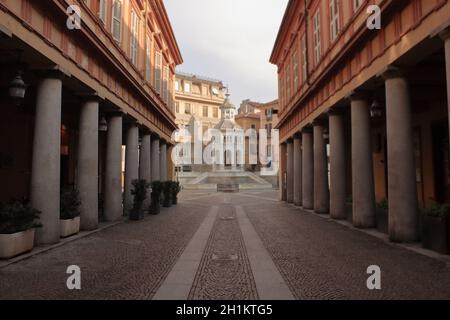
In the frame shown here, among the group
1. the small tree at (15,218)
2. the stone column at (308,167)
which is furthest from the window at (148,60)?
the small tree at (15,218)

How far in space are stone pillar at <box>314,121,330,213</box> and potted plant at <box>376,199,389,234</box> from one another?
16.6 ft

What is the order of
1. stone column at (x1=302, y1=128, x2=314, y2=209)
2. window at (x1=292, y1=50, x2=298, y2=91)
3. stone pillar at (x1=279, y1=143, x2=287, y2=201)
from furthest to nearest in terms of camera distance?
stone pillar at (x1=279, y1=143, x2=287, y2=201) < window at (x1=292, y1=50, x2=298, y2=91) < stone column at (x1=302, y1=128, x2=314, y2=209)

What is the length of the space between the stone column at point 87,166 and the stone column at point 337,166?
8871mm

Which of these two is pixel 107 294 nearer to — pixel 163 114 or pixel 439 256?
pixel 439 256

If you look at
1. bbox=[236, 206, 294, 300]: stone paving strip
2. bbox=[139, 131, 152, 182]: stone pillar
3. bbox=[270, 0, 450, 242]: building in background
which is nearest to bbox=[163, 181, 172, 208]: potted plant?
bbox=[139, 131, 152, 182]: stone pillar

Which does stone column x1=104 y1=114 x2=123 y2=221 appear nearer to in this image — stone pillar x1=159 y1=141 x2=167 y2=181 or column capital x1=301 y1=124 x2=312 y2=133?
column capital x1=301 y1=124 x2=312 y2=133

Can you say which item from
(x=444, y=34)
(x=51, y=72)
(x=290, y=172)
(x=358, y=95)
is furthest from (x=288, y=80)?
(x=51, y=72)

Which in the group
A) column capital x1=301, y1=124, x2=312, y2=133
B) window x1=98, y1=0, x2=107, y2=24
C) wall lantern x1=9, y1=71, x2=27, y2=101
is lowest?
wall lantern x1=9, y1=71, x2=27, y2=101

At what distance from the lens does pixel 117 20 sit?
13.7m

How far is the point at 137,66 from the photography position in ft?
54.0

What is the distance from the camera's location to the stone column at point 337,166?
43.4ft

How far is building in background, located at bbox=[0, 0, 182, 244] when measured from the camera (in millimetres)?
7973

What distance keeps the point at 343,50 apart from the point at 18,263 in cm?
1065

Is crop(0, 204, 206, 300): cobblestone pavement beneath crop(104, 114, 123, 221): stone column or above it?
beneath
